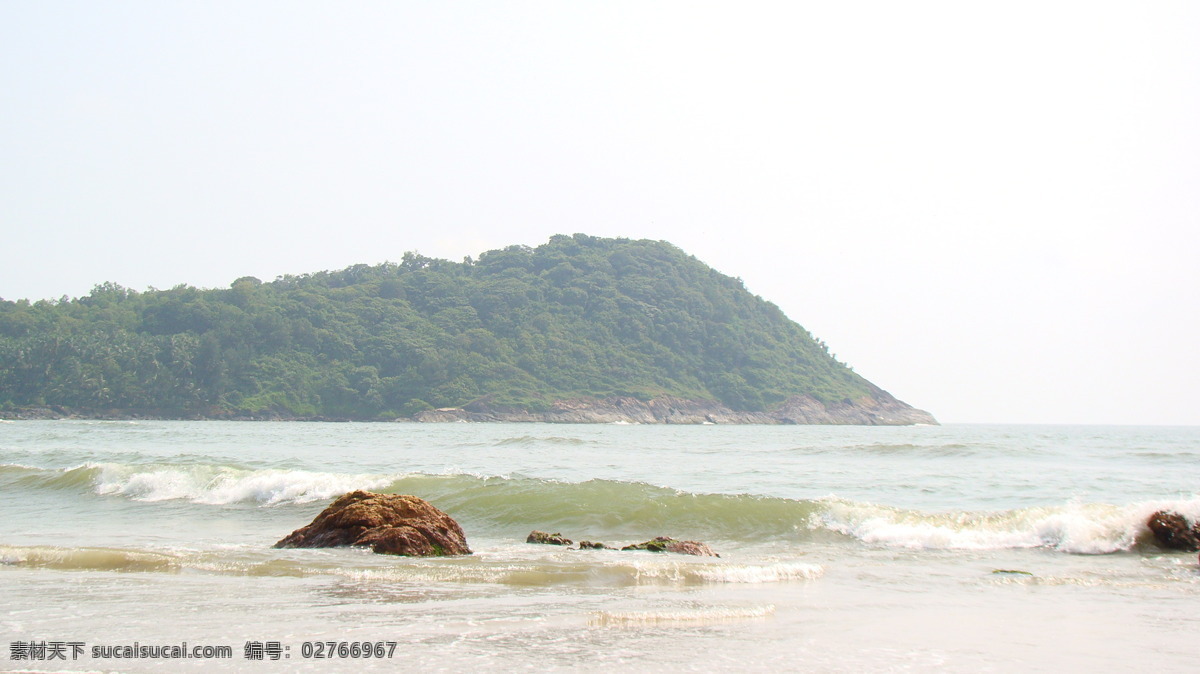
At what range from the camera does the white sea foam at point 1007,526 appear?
12.7 metres

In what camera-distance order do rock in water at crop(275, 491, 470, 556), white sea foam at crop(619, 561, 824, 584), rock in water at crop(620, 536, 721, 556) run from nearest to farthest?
white sea foam at crop(619, 561, 824, 584)
rock in water at crop(275, 491, 470, 556)
rock in water at crop(620, 536, 721, 556)

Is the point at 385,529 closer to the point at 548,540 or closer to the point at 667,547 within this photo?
the point at 548,540

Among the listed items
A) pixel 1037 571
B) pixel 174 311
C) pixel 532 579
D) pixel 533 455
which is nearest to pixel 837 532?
pixel 1037 571

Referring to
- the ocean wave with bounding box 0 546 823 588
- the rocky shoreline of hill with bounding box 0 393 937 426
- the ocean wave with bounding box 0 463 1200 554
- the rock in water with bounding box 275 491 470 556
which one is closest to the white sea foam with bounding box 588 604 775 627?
the ocean wave with bounding box 0 546 823 588

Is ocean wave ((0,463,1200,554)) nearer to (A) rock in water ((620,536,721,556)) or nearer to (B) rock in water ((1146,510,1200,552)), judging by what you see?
(B) rock in water ((1146,510,1200,552))

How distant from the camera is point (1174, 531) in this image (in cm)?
1227

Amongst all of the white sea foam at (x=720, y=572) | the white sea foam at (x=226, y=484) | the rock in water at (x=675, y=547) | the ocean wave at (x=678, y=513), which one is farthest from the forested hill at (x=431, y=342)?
the white sea foam at (x=720, y=572)

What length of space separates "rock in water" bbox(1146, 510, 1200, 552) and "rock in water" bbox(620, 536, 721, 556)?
655cm

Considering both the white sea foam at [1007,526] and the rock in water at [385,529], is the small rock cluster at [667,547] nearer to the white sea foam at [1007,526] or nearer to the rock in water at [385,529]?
the rock in water at [385,529]

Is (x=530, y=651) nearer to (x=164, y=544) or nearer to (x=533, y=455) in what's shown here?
(x=164, y=544)

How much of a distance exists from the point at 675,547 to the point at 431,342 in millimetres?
108665

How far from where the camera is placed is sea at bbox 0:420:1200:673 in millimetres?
5781

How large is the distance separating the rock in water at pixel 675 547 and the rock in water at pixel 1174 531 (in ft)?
21.5

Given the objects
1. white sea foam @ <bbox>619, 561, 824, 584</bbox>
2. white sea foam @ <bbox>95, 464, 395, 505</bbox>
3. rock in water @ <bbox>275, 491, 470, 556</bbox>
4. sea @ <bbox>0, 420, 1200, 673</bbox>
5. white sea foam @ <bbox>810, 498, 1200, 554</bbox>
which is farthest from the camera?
Answer: white sea foam @ <bbox>95, 464, 395, 505</bbox>
